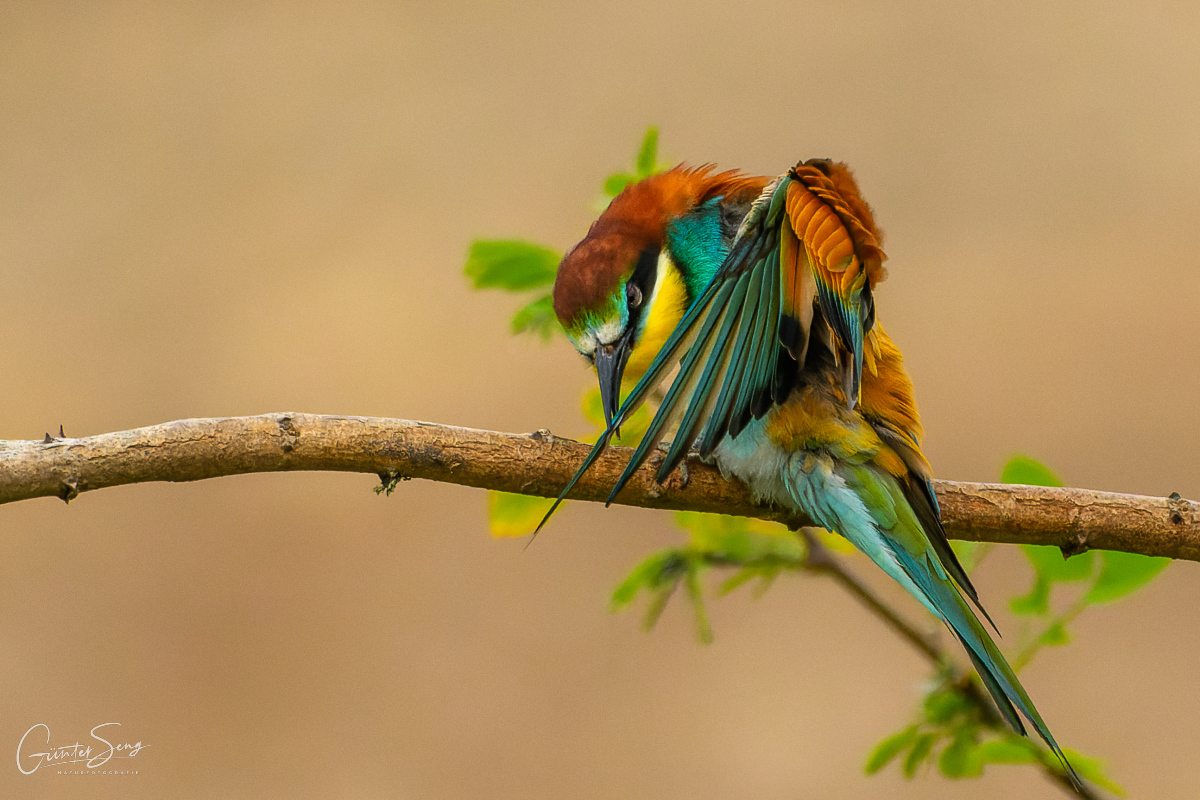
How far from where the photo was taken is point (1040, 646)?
2.02 ft

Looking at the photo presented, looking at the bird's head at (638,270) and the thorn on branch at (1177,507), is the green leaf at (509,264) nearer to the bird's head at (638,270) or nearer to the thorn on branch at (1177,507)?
the bird's head at (638,270)

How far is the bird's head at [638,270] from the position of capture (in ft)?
2.48

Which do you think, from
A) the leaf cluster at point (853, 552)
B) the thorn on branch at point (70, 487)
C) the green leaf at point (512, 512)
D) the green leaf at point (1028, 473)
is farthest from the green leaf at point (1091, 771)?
the thorn on branch at point (70, 487)

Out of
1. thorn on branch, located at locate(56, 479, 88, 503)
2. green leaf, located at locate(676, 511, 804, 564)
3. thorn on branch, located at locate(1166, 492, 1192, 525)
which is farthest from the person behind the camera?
green leaf, located at locate(676, 511, 804, 564)

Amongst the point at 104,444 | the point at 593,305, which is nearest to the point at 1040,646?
the point at 593,305

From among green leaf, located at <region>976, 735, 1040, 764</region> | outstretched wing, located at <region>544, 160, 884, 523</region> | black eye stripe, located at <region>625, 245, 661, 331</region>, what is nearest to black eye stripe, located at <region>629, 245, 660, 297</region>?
black eye stripe, located at <region>625, 245, 661, 331</region>

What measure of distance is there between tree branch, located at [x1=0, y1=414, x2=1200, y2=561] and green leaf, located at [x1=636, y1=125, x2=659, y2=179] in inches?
9.5

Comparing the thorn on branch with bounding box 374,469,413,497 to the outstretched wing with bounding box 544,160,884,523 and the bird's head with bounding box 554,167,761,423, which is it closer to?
the outstretched wing with bounding box 544,160,884,523

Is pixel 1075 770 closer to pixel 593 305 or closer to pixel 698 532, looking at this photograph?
pixel 698 532

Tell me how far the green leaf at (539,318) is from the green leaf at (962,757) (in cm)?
42

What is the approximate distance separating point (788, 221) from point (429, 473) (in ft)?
0.85

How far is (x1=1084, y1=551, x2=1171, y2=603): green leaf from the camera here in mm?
618

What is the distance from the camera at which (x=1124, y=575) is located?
0.63 metres

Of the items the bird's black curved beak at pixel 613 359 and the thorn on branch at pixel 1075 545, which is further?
the bird's black curved beak at pixel 613 359
